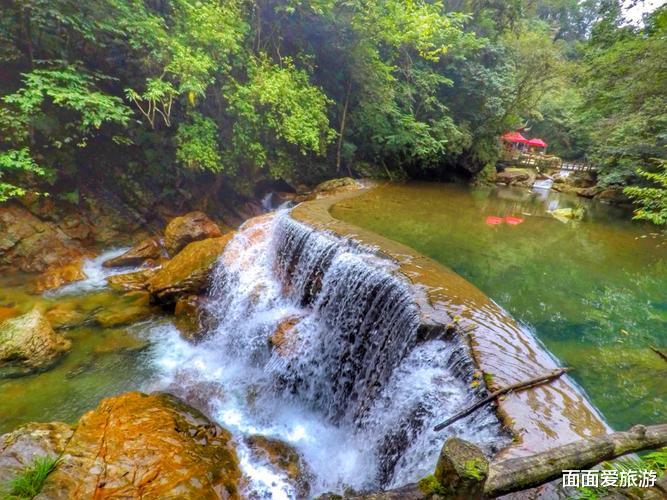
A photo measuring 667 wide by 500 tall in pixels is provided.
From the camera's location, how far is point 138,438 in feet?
12.4

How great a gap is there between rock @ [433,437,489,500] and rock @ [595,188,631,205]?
18.2 metres

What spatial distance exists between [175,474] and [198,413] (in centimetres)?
124

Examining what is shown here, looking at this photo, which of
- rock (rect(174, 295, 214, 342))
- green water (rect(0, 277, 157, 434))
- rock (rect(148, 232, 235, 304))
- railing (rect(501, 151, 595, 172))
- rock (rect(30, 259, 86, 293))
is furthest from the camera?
railing (rect(501, 151, 595, 172))

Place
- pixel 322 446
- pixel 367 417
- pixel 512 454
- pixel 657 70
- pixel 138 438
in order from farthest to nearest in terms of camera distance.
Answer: pixel 657 70 → pixel 322 446 → pixel 367 417 → pixel 138 438 → pixel 512 454

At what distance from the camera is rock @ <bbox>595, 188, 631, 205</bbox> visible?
15406 mm

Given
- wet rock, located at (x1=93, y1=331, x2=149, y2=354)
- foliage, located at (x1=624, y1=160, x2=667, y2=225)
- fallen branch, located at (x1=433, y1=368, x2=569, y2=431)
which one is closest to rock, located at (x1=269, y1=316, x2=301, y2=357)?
wet rock, located at (x1=93, y1=331, x2=149, y2=354)

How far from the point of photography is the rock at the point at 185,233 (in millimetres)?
9320

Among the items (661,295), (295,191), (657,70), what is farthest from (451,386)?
(657,70)

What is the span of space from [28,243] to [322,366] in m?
7.79

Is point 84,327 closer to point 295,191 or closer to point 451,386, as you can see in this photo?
point 451,386

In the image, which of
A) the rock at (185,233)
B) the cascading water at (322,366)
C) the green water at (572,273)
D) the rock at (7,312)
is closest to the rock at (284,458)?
the cascading water at (322,366)

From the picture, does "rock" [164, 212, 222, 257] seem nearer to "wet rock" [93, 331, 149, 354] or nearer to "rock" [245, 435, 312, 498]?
"wet rock" [93, 331, 149, 354]

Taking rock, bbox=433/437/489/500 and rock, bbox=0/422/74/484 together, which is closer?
rock, bbox=433/437/489/500

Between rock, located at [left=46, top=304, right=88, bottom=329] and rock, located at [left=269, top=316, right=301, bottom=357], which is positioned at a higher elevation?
rock, located at [left=269, top=316, right=301, bottom=357]
